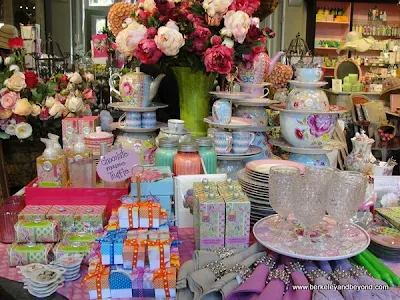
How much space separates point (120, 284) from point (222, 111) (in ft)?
2.79

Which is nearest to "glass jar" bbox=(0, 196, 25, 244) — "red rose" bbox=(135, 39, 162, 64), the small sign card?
the small sign card

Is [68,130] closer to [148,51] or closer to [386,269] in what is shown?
[148,51]

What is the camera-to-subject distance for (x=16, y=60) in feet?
7.38

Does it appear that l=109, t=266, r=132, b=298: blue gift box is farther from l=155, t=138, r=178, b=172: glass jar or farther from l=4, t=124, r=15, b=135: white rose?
l=4, t=124, r=15, b=135: white rose

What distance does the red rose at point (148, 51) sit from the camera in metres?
1.55

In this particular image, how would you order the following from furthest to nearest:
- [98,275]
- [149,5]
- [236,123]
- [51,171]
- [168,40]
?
[236,123] < [149,5] < [168,40] < [51,171] < [98,275]

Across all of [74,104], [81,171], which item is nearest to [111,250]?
[81,171]

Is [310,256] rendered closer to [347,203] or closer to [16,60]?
[347,203]

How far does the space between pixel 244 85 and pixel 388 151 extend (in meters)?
3.39

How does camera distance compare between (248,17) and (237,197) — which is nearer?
(237,197)

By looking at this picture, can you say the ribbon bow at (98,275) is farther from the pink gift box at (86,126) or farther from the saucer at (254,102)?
the saucer at (254,102)

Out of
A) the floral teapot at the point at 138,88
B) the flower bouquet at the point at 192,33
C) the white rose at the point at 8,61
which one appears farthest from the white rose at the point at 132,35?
the white rose at the point at 8,61

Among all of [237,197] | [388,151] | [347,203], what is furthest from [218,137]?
[388,151]

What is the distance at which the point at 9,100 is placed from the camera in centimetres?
184
